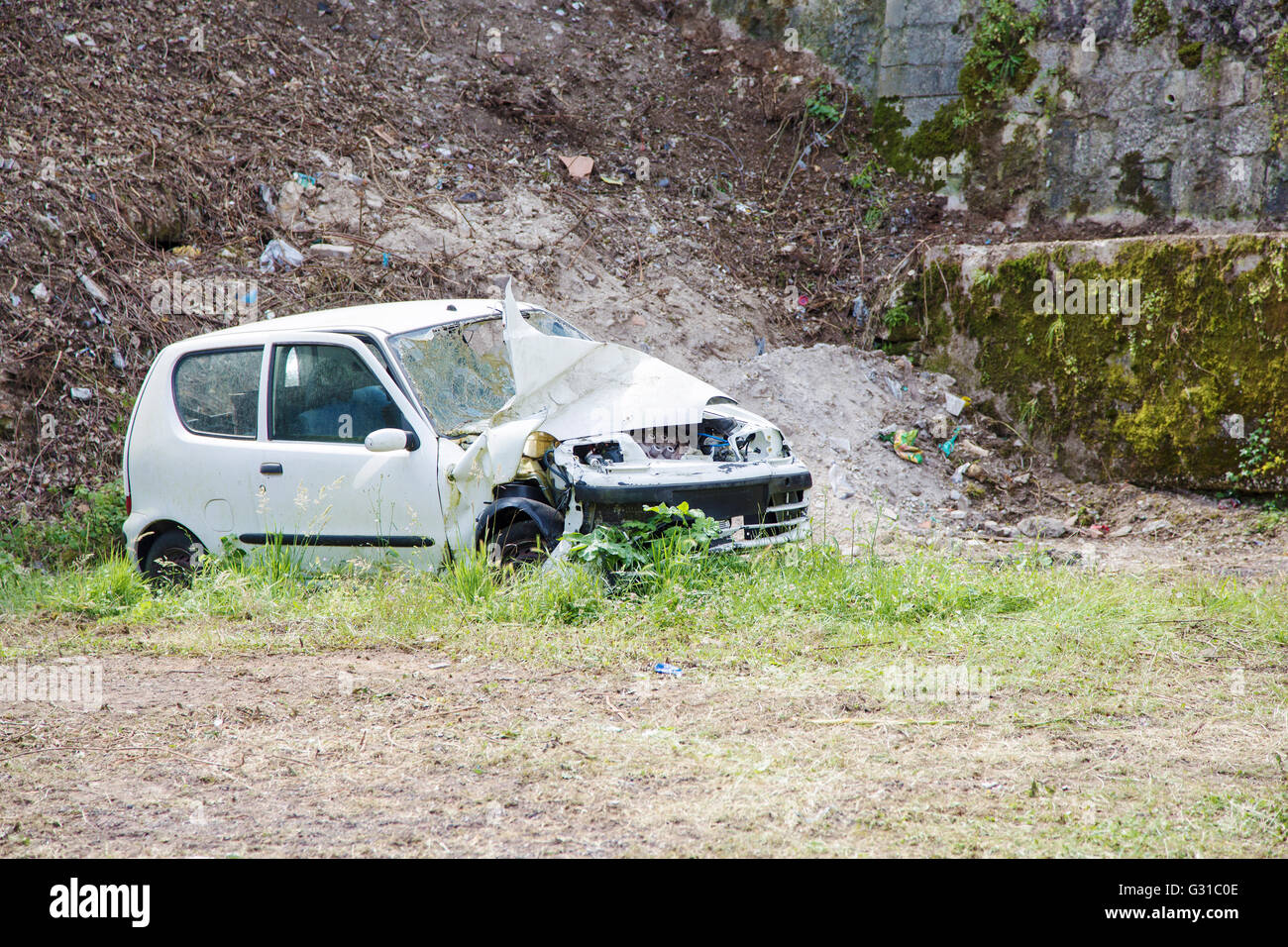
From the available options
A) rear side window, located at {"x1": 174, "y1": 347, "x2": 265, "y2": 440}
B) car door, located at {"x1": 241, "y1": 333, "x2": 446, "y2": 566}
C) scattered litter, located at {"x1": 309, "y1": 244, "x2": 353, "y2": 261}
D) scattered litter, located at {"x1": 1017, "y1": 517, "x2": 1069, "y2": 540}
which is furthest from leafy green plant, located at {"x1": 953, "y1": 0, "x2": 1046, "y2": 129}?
rear side window, located at {"x1": 174, "y1": 347, "x2": 265, "y2": 440}

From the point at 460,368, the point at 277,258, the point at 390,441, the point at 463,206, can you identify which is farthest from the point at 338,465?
the point at 463,206

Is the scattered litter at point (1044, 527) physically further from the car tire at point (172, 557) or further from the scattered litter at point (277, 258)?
the scattered litter at point (277, 258)

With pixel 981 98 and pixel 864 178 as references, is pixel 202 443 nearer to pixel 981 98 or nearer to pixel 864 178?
pixel 864 178

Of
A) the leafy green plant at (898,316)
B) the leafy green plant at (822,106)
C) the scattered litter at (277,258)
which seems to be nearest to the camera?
the scattered litter at (277,258)

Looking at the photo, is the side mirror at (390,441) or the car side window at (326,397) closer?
the side mirror at (390,441)

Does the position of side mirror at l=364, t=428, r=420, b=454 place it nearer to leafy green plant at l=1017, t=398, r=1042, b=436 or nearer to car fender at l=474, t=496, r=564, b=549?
car fender at l=474, t=496, r=564, b=549

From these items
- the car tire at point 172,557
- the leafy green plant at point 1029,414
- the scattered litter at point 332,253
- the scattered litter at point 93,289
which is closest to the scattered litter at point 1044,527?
the leafy green plant at point 1029,414

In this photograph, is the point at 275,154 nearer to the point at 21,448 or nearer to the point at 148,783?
the point at 21,448

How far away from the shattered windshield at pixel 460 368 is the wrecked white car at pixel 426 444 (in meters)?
0.01

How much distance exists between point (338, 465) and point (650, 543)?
171cm

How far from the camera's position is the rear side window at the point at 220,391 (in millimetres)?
5461

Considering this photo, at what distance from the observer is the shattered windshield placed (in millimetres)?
5172

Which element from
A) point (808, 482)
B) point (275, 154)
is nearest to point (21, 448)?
point (275, 154)

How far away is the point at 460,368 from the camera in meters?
5.43
